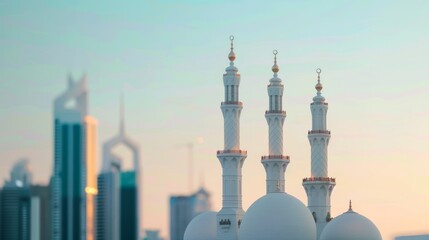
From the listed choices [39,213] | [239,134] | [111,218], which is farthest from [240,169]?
[111,218]

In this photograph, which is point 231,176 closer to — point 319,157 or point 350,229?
point 319,157

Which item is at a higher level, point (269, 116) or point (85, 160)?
point (269, 116)

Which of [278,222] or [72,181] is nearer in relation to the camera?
[72,181]

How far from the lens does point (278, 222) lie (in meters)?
120

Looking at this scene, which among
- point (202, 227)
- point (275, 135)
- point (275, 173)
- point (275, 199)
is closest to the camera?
point (275, 199)

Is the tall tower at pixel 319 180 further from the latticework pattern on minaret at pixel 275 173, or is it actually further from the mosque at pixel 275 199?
the latticework pattern on minaret at pixel 275 173

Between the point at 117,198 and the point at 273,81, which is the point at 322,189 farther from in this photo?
the point at 117,198

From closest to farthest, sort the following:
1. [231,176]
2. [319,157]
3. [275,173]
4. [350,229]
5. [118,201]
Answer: [118,201] → [350,229] → [231,176] → [275,173] → [319,157]

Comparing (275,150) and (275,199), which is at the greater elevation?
(275,150)

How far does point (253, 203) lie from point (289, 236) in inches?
192

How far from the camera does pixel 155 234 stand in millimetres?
75500

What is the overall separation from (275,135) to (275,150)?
1.45 meters

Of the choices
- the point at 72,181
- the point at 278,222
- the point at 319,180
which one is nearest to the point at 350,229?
the point at 278,222

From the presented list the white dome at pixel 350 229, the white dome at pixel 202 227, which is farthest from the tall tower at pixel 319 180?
the white dome at pixel 202 227
